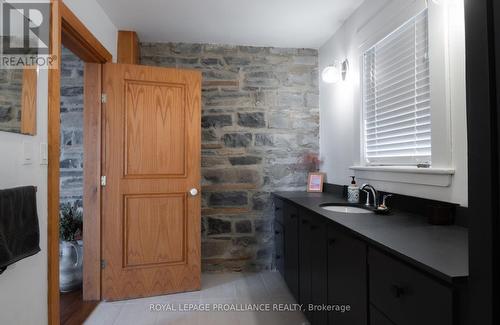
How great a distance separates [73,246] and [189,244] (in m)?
1.06

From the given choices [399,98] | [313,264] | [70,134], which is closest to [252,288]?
[313,264]

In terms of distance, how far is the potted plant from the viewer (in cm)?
254

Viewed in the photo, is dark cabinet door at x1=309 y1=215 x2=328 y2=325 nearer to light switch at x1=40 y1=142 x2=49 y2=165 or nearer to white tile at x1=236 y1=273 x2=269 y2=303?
white tile at x1=236 y1=273 x2=269 y2=303

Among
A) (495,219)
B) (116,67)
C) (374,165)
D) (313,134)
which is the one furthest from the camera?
(313,134)

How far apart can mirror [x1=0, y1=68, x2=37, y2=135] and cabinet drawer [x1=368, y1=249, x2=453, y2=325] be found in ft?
5.58

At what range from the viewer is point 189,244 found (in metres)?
2.57

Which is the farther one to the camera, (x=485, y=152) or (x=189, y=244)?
(x=189, y=244)

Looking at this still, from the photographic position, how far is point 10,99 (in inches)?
50.8

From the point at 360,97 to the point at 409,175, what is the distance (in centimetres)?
87

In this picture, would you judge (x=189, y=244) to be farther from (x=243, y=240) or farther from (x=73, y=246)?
(x=73, y=246)

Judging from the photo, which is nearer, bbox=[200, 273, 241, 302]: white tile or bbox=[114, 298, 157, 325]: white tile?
bbox=[114, 298, 157, 325]: white tile

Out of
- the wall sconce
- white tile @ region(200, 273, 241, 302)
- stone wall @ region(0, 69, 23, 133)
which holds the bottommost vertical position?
white tile @ region(200, 273, 241, 302)

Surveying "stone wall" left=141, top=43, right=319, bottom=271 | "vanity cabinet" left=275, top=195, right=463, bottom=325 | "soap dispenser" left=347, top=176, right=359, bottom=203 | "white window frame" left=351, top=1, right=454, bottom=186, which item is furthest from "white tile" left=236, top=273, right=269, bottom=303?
"white window frame" left=351, top=1, right=454, bottom=186

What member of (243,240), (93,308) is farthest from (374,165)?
(93,308)
